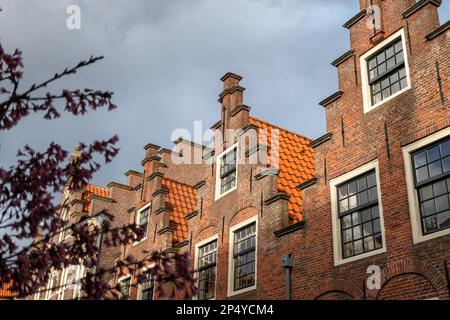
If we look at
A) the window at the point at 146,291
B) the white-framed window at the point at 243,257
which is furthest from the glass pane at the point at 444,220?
the window at the point at 146,291

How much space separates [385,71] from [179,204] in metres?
10.2

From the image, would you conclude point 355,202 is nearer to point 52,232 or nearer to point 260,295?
point 260,295

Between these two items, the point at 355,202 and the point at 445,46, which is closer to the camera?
the point at 445,46

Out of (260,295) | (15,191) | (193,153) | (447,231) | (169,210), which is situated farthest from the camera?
(193,153)

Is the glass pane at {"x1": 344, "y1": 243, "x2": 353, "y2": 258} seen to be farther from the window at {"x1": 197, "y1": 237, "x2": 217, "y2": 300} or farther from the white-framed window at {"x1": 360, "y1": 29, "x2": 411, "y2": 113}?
the window at {"x1": 197, "y1": 237, "x2": 217, "y2": 300}

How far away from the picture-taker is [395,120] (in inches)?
459

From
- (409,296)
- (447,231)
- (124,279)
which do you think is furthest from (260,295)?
(124,279)

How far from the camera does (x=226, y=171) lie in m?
16.6

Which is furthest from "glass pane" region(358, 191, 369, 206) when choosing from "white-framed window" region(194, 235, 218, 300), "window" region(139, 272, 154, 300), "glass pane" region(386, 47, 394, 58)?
"window" region(139, 272, 154, 300)

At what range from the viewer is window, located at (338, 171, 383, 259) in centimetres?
1135

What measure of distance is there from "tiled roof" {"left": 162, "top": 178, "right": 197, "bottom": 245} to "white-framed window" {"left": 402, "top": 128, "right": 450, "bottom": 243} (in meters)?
9.57

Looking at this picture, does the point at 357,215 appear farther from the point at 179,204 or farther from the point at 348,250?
the point at 179,204
